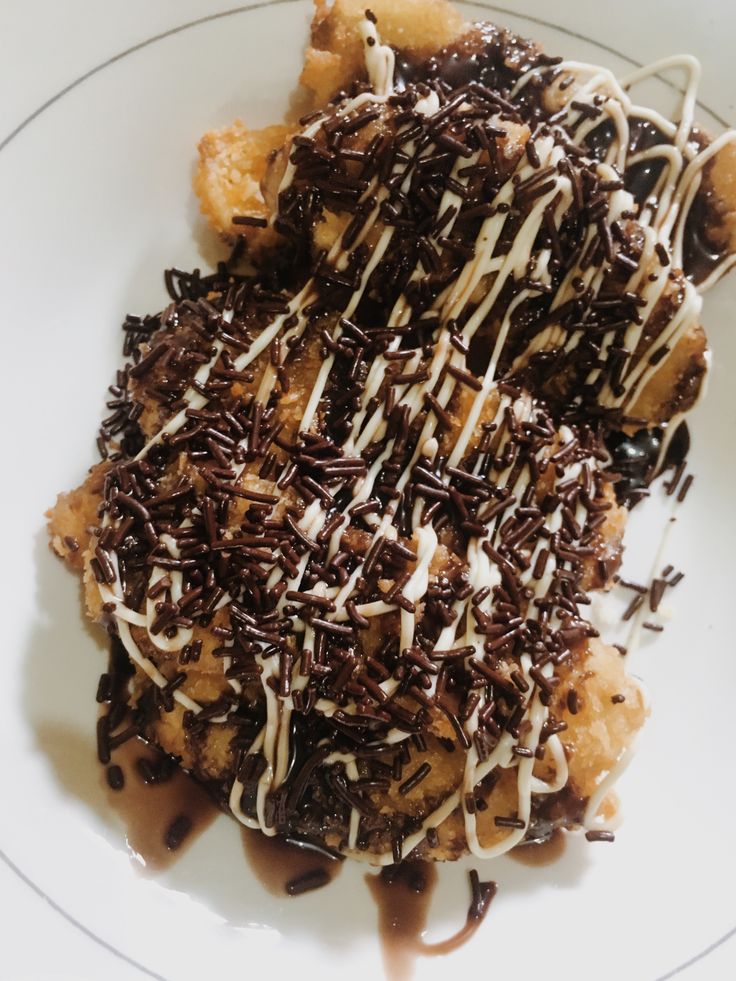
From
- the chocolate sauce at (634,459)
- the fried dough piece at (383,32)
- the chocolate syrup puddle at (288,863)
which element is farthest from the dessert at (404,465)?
the chocolate sauce at (634,459)

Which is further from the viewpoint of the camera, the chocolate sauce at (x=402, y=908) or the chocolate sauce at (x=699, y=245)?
the chocolate sauce at (x=699, y=245)

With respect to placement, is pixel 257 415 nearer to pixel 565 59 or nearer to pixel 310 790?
pixel 310 790

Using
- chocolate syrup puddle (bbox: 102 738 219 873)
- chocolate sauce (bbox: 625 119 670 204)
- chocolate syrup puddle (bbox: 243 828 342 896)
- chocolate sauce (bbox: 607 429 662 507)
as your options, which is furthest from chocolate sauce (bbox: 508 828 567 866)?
chocolate sauce (bbox: 625 119 670 204)

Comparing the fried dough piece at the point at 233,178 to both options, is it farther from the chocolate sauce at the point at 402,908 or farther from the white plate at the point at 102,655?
the chocolate sauce at the point at 402,908

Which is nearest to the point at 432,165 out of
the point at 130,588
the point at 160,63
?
the point at 160,63

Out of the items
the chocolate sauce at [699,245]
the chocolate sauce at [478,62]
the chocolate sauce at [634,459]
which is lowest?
the chocolate sauce at [634,459]

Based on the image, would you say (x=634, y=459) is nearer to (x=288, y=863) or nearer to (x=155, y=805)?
(x=288, y=863)

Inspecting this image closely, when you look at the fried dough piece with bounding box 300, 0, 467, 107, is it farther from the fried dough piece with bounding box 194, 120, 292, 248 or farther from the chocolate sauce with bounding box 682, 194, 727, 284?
the chocolate sauce with bounding box 682, 194, 727, 284
